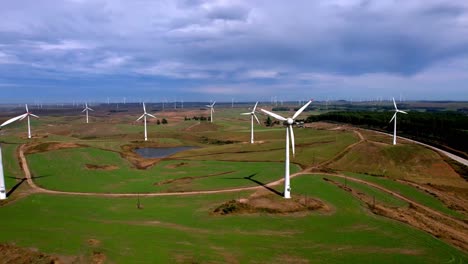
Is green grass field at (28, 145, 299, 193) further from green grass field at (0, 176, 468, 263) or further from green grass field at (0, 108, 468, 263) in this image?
green grass field at (0, 176, 468, 263)

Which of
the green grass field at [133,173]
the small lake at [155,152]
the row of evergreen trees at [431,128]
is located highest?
the row of evergreen trees at [431,128]

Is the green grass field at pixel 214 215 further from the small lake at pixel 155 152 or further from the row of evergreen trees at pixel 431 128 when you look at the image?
the small lake at pixel 155 152

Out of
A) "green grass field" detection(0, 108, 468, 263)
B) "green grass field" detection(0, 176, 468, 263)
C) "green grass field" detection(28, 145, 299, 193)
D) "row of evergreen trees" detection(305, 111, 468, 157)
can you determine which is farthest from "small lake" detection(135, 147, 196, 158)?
"row of evergreen trees" detection(305, 111, 468, 157)

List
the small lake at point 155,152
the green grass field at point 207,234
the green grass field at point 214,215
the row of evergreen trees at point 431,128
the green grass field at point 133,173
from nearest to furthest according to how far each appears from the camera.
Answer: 1. the green grass field at point 207,234
2. the green grass field at point 214,215
3. the green grass field at point 133,173
4. the row of evergreen trees at point 431,128
5. the small lake at point 155,152

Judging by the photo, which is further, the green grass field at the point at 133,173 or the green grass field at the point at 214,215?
the green grass field at the point at 133,173

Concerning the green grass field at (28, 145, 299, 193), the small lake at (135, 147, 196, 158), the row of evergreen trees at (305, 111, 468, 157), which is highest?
the row of evergreen trees at (305, 111, 468, 157)

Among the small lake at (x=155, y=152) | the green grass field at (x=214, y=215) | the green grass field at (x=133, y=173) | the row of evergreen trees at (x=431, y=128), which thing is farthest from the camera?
the small lake at (x=155, y=152)

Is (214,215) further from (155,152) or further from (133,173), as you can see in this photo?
(155,152)

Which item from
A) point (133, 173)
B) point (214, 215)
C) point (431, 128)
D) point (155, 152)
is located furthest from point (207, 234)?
point (431, 128)

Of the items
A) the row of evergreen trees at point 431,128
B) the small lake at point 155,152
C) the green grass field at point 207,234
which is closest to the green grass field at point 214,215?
the green grass field at point 207,234

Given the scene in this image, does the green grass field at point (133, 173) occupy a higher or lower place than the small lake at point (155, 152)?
higher

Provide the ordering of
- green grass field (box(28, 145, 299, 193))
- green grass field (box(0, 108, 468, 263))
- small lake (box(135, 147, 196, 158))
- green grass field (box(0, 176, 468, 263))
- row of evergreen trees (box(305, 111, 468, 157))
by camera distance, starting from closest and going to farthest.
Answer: green grass field (box(0, 176, 468, 263)) < green grass field (box(0, 108, 468, 263)) < green grass field (box(28, 145, 299, 193)) < row of evergreen trees (box(305, 111, 468, 157)) < small lake (box(135, 147, 196, 158))

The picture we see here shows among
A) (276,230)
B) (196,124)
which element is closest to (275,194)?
(276,230)
